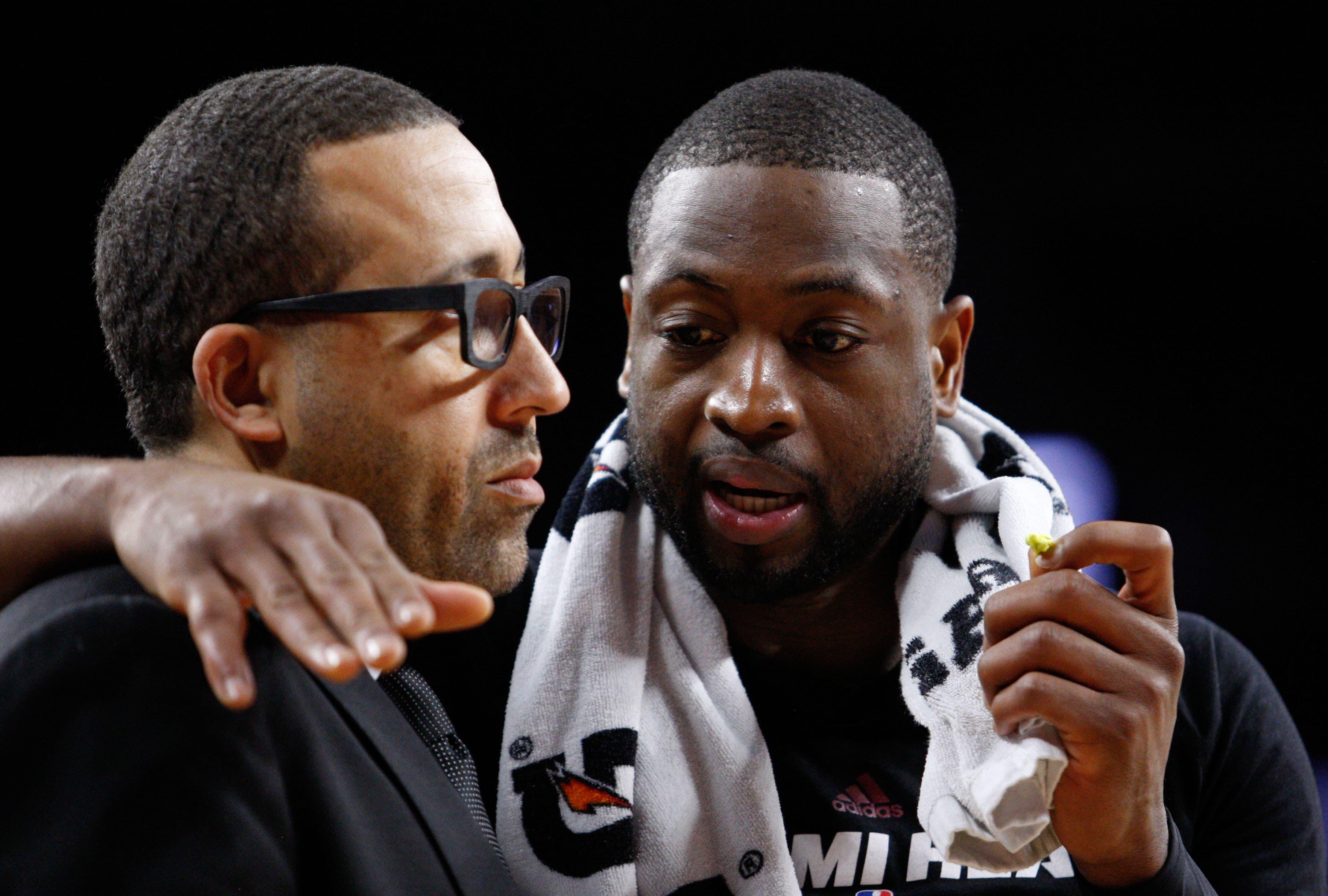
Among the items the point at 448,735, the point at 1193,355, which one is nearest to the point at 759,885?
the point at 448,735

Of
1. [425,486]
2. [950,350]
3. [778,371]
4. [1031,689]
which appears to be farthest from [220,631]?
→ [950,350]

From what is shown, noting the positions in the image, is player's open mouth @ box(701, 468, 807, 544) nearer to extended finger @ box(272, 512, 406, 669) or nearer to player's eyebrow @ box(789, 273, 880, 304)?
player's eyebrow @ box(789, 273, 880, 304)

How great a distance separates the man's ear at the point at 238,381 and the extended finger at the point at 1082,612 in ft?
2.49

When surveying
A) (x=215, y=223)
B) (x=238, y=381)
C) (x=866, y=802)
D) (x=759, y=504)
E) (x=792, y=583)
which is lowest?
(x=866, y=802)

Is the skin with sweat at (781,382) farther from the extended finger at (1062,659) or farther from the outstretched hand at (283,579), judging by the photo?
the outstretched hand at (283,579)

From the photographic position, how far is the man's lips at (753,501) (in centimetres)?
142

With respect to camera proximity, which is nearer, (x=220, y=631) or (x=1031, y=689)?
(x=220, y=631)

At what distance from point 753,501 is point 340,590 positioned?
0.79 meters

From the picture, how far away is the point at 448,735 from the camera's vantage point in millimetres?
1302

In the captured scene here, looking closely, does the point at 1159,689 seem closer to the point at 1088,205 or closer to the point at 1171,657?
the point at 1171,657

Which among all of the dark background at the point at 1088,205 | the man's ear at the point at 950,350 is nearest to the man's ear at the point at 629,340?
the man's ear at the point at 950,350

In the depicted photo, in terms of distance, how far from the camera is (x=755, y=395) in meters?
1.39

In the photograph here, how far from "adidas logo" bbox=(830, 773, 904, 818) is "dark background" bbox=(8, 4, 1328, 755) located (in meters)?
1.41

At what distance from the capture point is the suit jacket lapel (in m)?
1.00
